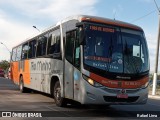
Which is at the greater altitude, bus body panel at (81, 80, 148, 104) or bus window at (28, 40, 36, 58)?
bus window at (28, 40, 36, 58)

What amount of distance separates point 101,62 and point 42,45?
19.8ft

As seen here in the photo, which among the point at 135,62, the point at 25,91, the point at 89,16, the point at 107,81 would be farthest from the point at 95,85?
the point at 25,91

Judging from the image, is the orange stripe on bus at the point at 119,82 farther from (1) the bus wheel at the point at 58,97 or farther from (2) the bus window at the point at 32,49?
(2) the bus window at the point at 32,49

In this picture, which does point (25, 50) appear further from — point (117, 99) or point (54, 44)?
point (117, 99)

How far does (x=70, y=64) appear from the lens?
1277cm

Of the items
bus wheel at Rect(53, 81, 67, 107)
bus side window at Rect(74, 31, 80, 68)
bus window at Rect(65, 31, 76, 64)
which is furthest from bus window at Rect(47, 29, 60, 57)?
bus side window at Rect(74, 31, 80, 68)

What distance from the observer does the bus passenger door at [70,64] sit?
1241cm

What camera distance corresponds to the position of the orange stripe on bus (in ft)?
37.8

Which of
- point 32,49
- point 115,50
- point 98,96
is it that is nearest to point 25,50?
point 32,49

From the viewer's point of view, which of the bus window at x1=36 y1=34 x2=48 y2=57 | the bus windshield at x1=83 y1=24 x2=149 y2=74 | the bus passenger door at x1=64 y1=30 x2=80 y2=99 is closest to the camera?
the bus windshield at x1=83 y1=24 x2=149 y2=74

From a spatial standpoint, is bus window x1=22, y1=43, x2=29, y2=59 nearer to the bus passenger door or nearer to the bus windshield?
the bus passenger door

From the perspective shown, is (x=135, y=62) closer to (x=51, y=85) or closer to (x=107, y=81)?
A: (x=107, y=81)

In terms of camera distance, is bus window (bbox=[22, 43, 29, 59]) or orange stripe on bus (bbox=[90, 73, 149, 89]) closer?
orange stripe on bus (bbox=[90, 73, 149, 89])

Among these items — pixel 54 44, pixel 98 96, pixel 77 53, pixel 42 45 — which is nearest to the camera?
pixel 98 96
